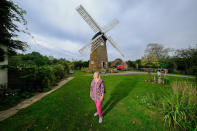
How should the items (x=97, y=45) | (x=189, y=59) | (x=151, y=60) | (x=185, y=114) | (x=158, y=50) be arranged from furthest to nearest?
1. (x=158, y=50)
2. (x=97, y=45)
3. (x=151, y=60)
4. (x=189, y=59)
5. (x=185, y=114)

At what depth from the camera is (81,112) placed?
8.95 ft

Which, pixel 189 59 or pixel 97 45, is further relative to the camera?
pixel 97 45

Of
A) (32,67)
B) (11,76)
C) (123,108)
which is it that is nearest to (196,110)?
(123,108)

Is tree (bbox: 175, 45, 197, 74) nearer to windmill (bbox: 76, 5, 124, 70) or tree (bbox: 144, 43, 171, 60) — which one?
windmill (bbox: 76, 5, 124, 70)

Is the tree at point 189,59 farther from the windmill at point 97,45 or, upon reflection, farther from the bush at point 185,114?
the windmill at point 97,45

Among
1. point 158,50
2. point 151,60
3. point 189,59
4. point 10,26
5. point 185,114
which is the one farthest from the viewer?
point 158,50

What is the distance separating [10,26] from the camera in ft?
10.5

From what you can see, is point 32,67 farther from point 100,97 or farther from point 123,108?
point 123,108

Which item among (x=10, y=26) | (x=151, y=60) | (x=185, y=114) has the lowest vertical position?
(x=185, y=114)

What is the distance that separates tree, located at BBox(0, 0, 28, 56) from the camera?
2.93m

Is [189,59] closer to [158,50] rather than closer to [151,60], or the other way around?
[151,60]

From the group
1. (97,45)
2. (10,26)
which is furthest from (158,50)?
(10,26)

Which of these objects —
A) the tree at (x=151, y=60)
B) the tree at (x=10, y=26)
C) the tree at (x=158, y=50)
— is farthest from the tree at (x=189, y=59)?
the tree at (x=158, y=50)

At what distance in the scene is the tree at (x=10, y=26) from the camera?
293 centimetres
